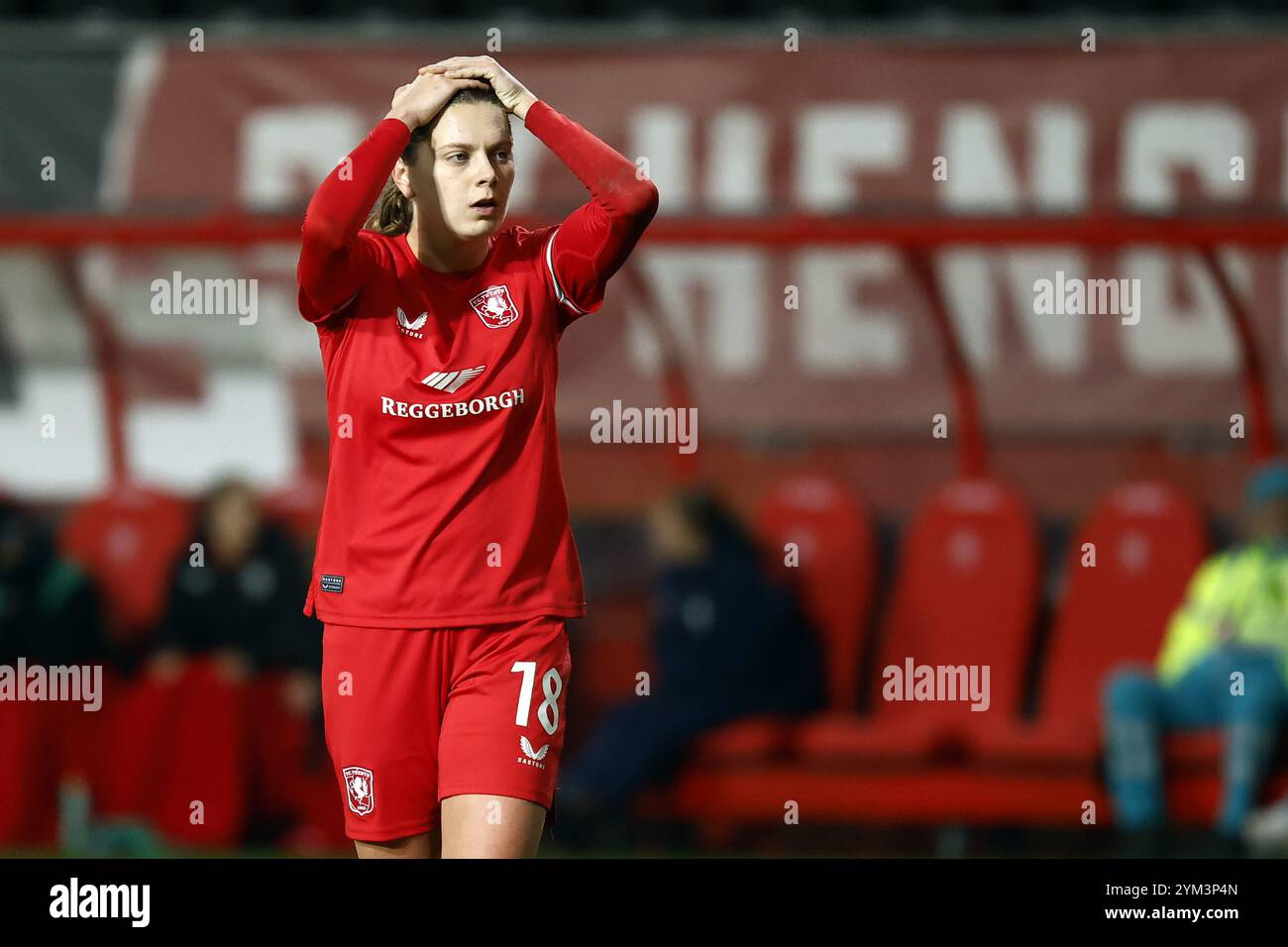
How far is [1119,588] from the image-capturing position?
6641 millimetres

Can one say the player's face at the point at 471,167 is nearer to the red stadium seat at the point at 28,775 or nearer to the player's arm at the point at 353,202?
the player's arm at the point at 353,202

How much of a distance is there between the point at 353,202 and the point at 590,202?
36cm

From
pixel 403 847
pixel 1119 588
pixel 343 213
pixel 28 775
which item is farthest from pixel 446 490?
pixel 1119 588

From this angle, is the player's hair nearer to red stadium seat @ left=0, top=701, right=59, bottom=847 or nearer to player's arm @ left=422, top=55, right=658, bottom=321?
player's arm @ left=422, top=55, right=658, bottom=321

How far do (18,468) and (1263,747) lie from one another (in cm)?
422

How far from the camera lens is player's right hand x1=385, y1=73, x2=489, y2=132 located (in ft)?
10.2

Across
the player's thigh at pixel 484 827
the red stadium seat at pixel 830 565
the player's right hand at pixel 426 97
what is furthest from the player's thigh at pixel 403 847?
the red stadium seat at pixel 830 565

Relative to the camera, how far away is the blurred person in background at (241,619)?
6363 mm

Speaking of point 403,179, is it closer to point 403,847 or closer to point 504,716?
point 504,716

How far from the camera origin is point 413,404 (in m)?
3.10

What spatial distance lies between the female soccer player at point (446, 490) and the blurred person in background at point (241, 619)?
3231 millimetres

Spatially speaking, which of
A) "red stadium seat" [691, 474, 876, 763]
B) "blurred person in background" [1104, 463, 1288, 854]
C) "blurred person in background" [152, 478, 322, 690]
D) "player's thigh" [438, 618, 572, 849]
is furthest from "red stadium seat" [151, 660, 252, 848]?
"player's thigh" [438, 618, 572, 849]

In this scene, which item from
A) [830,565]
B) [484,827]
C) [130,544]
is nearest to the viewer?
[484,827]
